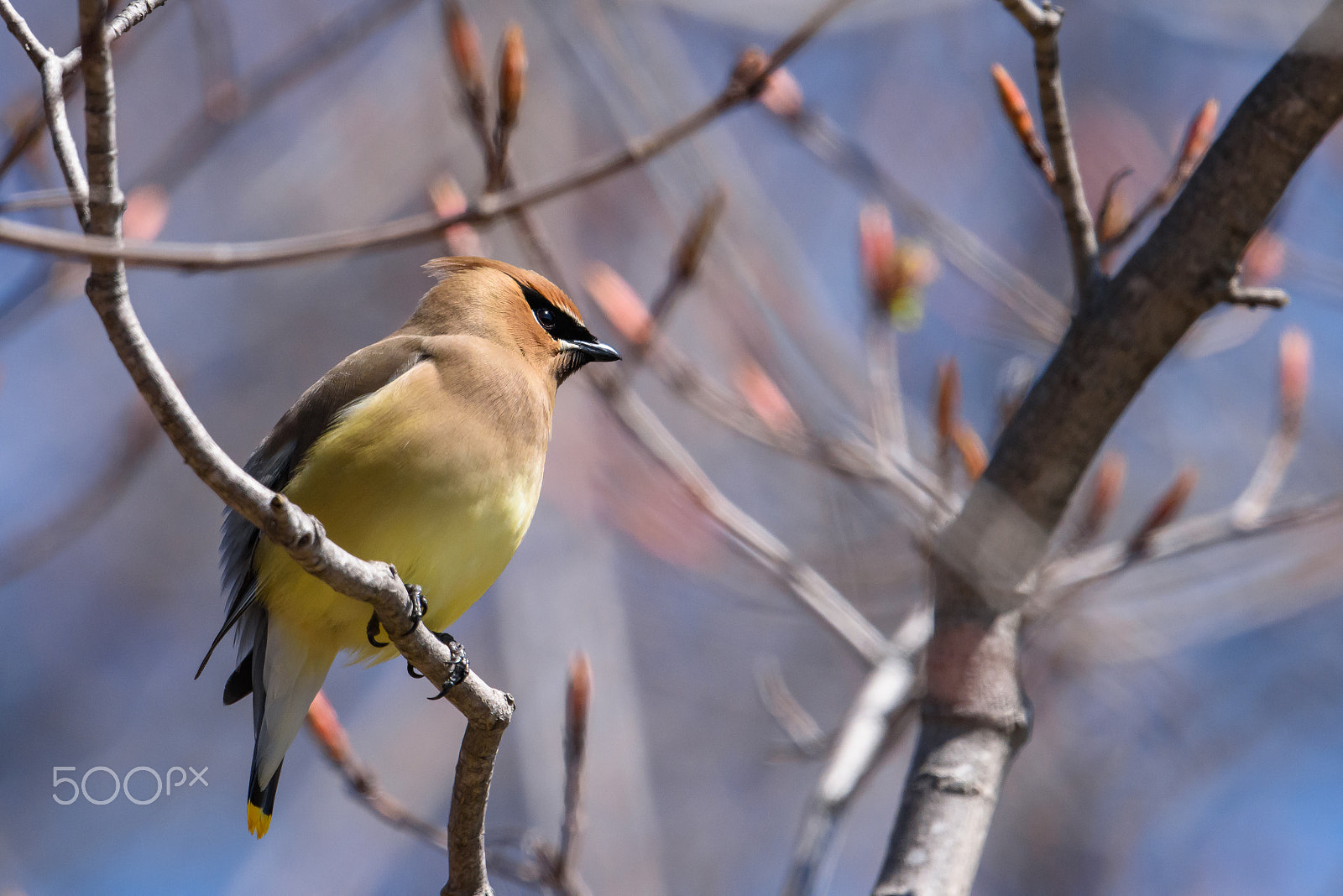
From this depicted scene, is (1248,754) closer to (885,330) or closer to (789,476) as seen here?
(789,476)

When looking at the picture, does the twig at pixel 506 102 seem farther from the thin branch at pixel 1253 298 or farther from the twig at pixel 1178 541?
the twig at pixel 1178 541

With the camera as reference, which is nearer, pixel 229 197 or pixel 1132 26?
pixel 229 197

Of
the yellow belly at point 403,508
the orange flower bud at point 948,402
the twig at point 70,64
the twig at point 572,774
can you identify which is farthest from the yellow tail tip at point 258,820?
the orange flower bud at point 948,402

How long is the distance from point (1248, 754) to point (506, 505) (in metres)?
6.87

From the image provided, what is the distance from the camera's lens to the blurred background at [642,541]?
659cm

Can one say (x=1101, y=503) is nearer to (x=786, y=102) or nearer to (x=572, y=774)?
(x=786, y=102)

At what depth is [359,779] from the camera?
336 centimetres

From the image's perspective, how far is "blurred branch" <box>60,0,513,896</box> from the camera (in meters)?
1.60

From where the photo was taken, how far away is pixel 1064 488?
2.79m

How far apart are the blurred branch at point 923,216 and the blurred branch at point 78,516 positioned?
7.51ft

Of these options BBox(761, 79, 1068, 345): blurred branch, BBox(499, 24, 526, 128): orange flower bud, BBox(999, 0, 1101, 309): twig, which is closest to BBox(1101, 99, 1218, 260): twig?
BBox(999, 0, 1101, 309): twig

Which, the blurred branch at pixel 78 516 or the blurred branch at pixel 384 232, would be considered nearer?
the blurred branch at pixel 384 232

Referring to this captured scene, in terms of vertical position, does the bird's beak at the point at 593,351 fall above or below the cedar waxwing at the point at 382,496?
above

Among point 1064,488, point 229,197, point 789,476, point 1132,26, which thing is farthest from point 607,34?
point 1132,26
